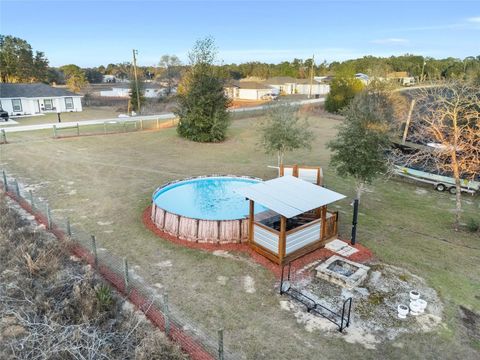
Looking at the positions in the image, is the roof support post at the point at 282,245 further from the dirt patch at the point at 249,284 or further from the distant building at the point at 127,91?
the distant building at the point at 127,91

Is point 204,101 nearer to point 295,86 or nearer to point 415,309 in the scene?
point 415,309

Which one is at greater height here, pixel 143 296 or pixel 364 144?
pixel 364 144

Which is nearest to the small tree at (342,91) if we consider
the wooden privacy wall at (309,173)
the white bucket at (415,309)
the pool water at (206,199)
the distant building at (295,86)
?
the wooden privacy wall at (309,173)

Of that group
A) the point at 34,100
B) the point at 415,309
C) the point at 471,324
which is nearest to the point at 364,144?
the point at 415,309

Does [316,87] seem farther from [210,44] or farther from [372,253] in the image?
[372,253]

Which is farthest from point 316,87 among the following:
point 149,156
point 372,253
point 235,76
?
point 372,253

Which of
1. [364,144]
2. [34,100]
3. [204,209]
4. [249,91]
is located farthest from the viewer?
[249,91]

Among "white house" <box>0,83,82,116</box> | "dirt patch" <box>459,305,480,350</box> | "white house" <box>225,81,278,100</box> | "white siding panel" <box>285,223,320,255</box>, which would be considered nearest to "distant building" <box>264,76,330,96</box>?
"white house" <box>225,81,278,100</box>
